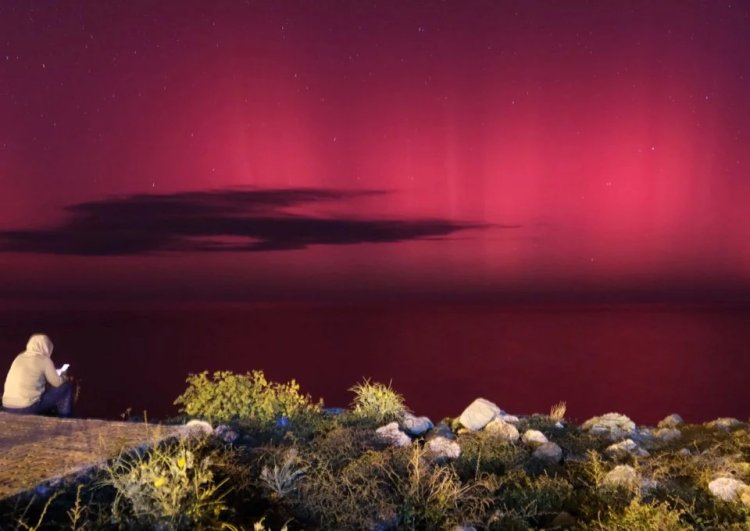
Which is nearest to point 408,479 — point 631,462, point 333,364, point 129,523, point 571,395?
point 129,523

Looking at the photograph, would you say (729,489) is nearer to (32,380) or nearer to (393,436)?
(393,436)

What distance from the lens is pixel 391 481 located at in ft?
20.6

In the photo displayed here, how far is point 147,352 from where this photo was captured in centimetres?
4462

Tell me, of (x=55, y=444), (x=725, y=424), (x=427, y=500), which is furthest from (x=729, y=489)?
(x=725, y=424)

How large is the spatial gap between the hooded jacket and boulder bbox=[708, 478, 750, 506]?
→ 23.8ft

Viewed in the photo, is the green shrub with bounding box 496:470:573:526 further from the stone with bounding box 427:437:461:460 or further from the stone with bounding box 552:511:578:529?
the stone with bounding box 427:437:461:460

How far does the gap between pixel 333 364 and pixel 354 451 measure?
31.6m

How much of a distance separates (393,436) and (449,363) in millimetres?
30683

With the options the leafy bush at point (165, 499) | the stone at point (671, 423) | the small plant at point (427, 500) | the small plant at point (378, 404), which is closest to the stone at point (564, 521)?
the small plant at point (427, 500)

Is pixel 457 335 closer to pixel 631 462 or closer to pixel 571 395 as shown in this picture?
pixel 571 395

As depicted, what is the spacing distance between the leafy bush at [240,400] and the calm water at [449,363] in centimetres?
1505

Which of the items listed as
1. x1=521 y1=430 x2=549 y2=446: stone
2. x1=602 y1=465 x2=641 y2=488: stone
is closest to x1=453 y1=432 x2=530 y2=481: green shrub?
x1=521 y1=430 x2=549 y2=446: stone

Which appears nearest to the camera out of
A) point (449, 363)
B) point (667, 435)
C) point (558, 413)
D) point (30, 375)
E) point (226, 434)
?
point (226, 434)

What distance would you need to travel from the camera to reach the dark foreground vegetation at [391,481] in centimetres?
495
